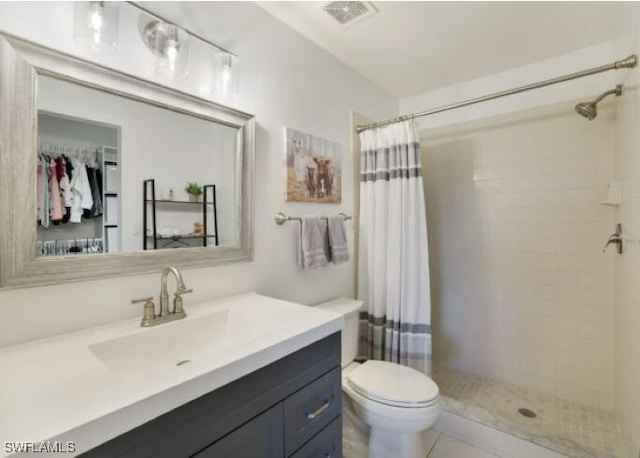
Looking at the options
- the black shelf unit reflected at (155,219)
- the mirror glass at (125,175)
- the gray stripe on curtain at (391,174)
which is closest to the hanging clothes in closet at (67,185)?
the mirror glass at (125,175)

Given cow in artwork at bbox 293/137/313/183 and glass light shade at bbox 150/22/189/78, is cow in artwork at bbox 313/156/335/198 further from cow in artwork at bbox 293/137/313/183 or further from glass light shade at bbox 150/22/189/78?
glass light shade at bbox 150/22/189/78

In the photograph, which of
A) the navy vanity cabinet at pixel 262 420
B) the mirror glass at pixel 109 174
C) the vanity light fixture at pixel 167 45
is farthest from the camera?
the vanity light fixture at pixel 167 45

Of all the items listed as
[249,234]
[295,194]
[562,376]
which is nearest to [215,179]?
[249,234]

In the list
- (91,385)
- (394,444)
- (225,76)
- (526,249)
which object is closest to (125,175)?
(225,76)

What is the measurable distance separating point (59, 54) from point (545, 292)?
2729 mm

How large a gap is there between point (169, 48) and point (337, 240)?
3.90 feet

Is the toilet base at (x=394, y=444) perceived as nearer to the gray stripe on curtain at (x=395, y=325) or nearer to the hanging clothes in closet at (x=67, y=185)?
the gray stripe on curtain at (x=395, y=325)

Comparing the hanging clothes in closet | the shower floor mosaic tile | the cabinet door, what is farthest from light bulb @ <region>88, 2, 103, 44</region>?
the shower floor mosaic tile

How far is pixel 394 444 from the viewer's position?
55.6 inches

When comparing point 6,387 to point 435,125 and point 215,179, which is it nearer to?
point 215,179

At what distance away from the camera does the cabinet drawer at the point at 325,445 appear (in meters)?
0.95

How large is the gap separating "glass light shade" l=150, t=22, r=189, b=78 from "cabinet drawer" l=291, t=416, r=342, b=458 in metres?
1.38

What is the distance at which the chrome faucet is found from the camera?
1.01 metres

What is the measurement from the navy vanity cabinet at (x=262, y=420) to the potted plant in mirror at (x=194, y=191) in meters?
0.77
